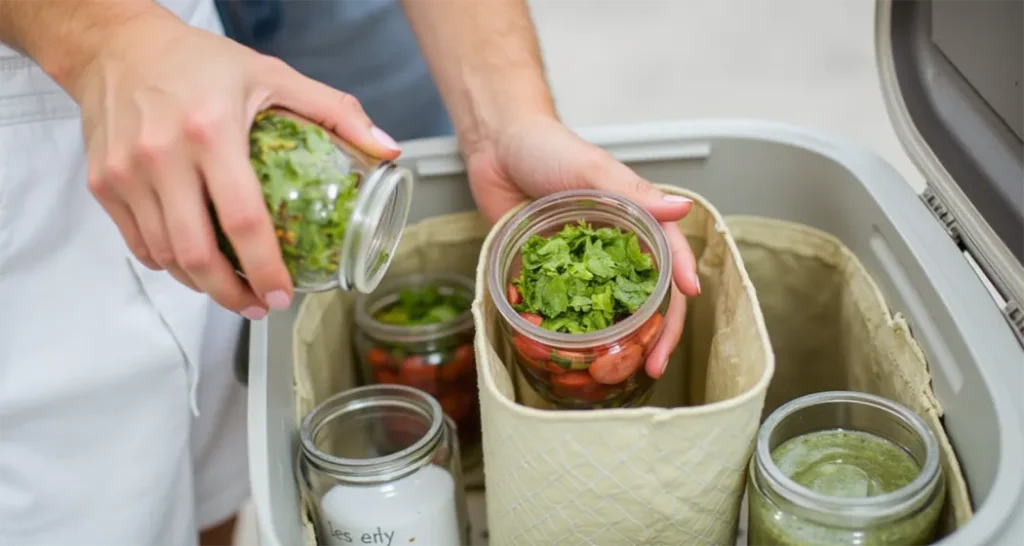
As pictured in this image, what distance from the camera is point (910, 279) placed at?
2.00ft


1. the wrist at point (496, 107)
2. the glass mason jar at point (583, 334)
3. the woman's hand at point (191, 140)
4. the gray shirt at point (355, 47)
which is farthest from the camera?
the gray shirt at point (355, 47)

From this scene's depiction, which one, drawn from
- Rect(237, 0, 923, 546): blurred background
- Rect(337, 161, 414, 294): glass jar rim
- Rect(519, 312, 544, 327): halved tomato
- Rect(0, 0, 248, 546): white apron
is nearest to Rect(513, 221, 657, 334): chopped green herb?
Rect(519, 312, 544, 327): halved tomato

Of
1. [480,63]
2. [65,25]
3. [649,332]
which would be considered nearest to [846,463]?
[649,332]

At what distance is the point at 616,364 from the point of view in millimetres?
568

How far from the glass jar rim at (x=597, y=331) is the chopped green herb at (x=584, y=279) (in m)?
0.01

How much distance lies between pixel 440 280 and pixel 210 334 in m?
0.19

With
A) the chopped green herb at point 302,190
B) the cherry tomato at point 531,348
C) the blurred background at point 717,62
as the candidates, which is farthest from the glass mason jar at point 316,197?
the blurred background at point 717,62

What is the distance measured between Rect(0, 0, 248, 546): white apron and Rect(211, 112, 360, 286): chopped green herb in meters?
0.22

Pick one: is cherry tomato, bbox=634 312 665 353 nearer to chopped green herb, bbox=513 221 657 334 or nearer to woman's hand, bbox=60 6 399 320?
chopped green herb, bbox=513 221 657 334

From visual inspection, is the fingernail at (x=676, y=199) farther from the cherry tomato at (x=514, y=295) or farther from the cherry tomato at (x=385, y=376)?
the cherry tomato at (x=385, y=376)

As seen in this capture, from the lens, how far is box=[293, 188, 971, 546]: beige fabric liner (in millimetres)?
502

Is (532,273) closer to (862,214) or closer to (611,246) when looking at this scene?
(611,246)

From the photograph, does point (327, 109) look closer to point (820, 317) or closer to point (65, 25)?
point (65, 25)

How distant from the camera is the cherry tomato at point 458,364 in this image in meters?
0.74
